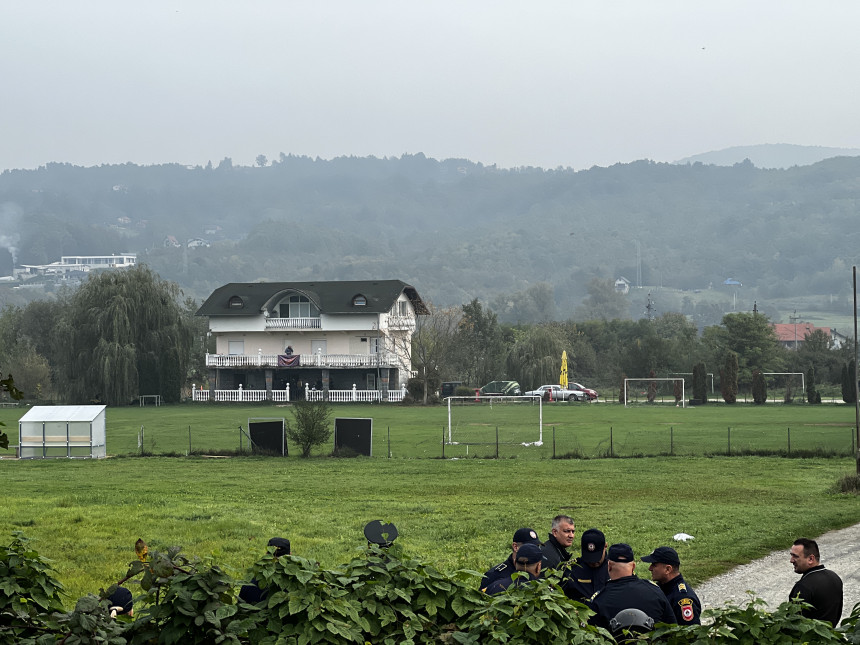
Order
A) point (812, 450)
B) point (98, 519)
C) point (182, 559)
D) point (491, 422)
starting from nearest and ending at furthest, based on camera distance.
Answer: point (182, 559) → point (98, 519) → point (812, 450) → point (491, 422)

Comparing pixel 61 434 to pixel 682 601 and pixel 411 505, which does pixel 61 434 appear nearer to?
pixel 411 505

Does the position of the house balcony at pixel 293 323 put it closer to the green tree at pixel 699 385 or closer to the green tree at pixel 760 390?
the green tree at pixel 699 385

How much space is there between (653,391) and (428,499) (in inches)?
2276

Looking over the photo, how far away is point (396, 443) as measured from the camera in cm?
4422

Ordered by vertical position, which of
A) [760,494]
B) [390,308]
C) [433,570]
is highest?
[390,308]

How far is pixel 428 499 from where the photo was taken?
26.0 meters

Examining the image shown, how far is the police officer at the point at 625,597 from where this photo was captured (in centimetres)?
815

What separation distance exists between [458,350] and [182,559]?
293 feet

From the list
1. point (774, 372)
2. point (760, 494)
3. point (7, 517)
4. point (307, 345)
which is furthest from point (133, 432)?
point (774, 372)

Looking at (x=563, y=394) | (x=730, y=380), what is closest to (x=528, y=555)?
(x=730, y=380)

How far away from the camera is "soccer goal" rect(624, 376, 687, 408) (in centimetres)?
8119

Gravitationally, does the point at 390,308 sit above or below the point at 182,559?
above

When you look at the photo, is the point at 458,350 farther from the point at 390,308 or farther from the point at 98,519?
the point at 98,519

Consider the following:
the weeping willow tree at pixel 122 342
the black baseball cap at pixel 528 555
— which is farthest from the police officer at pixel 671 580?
the weeping willow tree at pixel 122 342
